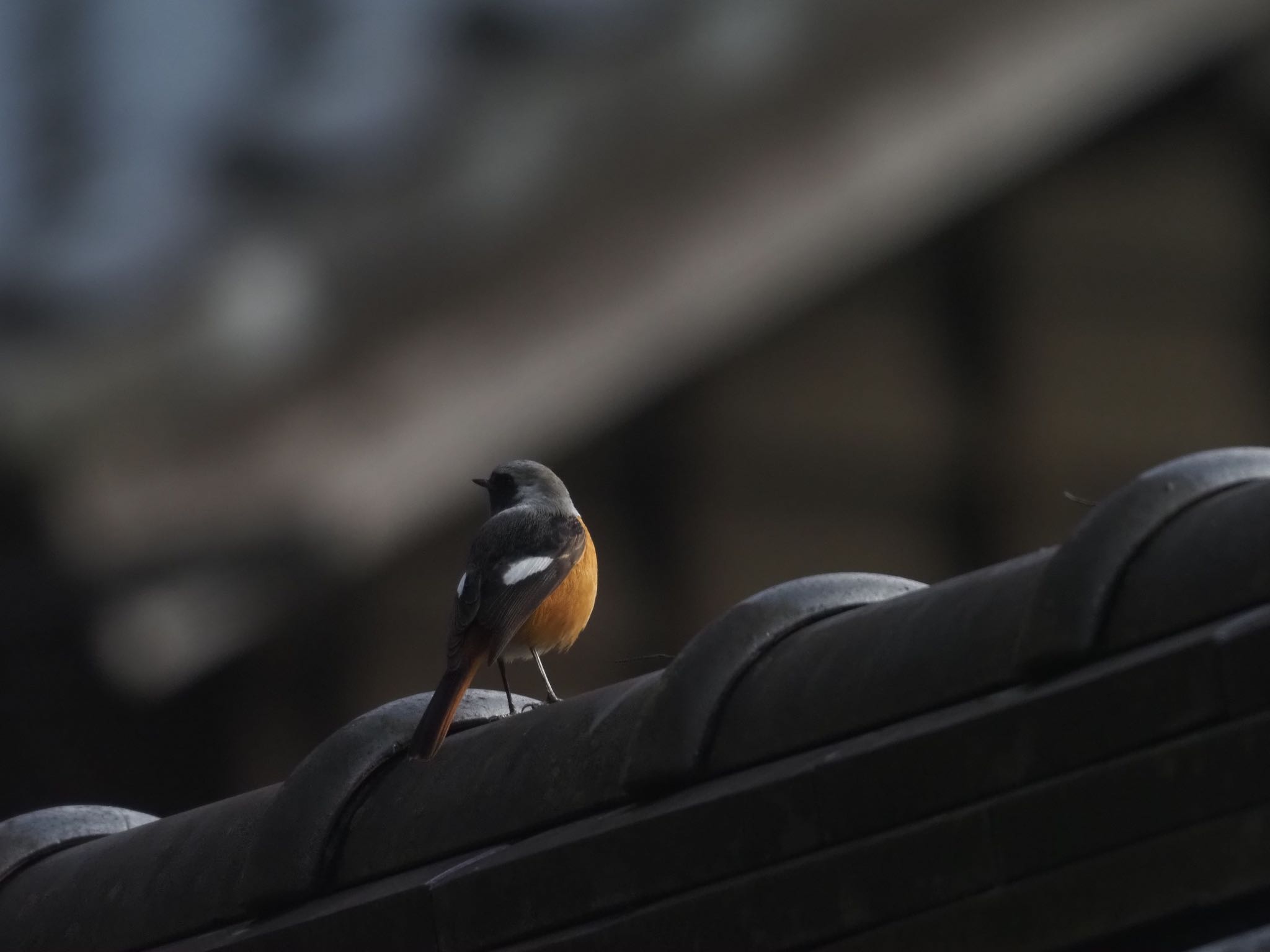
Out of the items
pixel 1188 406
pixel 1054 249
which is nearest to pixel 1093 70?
pixel 1054 249

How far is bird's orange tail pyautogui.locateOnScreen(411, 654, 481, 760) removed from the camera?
4281 mm

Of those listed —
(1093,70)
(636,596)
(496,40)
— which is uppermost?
(496,40)

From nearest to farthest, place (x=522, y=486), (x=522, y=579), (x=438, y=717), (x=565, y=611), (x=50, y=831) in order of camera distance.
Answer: (x=438, y=717), (x=50, y=831), (x=522, y=579), (x=565, y=611), (x=522, y=486)

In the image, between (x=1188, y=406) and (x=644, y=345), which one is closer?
(x=644, y=345)

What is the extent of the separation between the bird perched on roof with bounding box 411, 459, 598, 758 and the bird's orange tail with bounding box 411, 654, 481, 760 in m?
0.15

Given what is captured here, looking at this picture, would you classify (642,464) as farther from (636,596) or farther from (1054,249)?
(1054,249)

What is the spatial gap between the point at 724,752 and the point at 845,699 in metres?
0.26

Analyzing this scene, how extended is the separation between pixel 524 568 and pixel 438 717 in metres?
1.37

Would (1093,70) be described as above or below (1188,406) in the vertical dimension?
above

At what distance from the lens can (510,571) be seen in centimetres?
571

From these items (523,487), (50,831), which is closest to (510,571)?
(523,487)

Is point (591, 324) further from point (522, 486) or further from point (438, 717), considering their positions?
point (438, 717)

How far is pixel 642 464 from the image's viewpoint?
41.4 ft

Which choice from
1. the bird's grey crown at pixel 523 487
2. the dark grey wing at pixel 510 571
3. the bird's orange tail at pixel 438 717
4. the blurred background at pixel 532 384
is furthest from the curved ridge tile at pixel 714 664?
the blurred background at pixel 532 384
